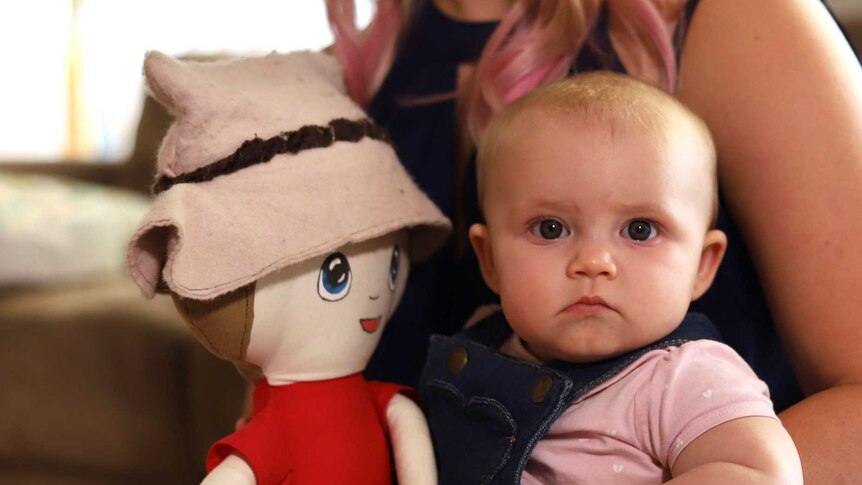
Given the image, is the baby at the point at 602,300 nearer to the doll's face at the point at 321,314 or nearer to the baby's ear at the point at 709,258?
the baby's ear at the point at 709,258

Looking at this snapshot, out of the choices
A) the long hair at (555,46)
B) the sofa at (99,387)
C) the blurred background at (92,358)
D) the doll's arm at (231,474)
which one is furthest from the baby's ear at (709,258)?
the sofa at (99,387)

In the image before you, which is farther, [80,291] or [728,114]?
[80,291]

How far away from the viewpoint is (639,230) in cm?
76

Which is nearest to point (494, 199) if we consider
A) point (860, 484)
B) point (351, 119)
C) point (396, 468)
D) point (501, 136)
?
point (501, 136)

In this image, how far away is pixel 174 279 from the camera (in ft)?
2.39

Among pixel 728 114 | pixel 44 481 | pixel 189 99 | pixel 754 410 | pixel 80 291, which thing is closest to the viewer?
pixel 754 410

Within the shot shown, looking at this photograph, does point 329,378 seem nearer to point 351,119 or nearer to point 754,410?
point 351,119

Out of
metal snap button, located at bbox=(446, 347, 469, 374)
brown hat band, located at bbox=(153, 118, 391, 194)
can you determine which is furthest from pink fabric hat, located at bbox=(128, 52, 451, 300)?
metal snap button, located at bbox=(446, 347, 469, 374)

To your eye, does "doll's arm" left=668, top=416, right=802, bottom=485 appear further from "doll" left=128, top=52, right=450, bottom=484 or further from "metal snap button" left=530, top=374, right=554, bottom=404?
"doll" left=128, top=52, right=450, bottom=484

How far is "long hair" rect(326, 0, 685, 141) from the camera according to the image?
980mm

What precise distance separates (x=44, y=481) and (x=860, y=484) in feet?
5.56

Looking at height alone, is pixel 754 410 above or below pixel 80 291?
above

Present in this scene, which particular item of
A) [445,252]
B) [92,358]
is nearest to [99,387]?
[92,358]

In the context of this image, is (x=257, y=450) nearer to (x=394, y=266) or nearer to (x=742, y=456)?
(x=394, y=266)
